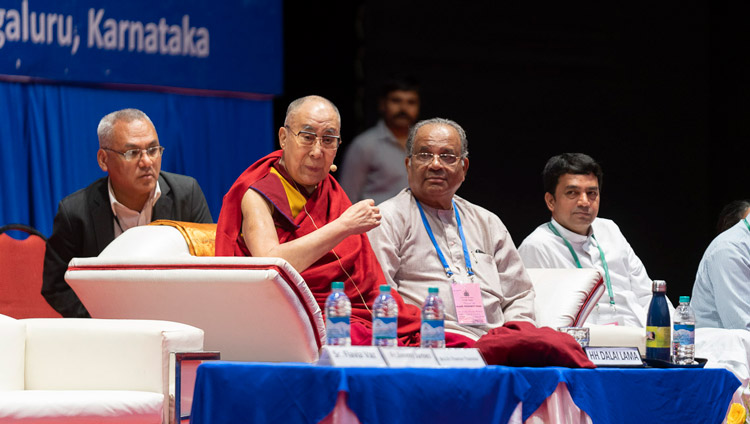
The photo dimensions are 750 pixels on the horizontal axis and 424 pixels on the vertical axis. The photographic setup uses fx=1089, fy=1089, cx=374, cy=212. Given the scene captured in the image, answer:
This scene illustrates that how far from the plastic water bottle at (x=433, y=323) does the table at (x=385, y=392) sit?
197mm

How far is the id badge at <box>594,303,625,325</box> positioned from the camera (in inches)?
186

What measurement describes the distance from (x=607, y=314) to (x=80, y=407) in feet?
8.46

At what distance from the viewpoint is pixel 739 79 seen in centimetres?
709

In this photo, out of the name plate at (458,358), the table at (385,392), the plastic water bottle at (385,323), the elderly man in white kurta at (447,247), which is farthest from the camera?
the elderly man in white kurta at (447,247)

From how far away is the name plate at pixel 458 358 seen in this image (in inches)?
105

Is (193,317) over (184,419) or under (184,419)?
over

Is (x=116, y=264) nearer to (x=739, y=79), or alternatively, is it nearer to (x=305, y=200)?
(x=305, y=200)

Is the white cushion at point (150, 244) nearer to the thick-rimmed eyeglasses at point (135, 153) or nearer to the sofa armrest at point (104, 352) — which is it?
the sofa armrest at point (104, 352)

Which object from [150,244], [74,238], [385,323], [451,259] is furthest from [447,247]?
[74,238]

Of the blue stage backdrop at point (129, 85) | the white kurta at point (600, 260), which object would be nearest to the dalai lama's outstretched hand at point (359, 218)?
the white kurta at point (600, 260)

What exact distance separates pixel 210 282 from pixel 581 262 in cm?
222

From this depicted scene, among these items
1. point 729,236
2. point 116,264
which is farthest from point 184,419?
point 729,236

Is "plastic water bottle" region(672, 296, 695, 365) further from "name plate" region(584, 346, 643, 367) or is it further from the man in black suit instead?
the man in black suit

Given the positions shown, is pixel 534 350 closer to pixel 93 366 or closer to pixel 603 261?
pixel 93 366
